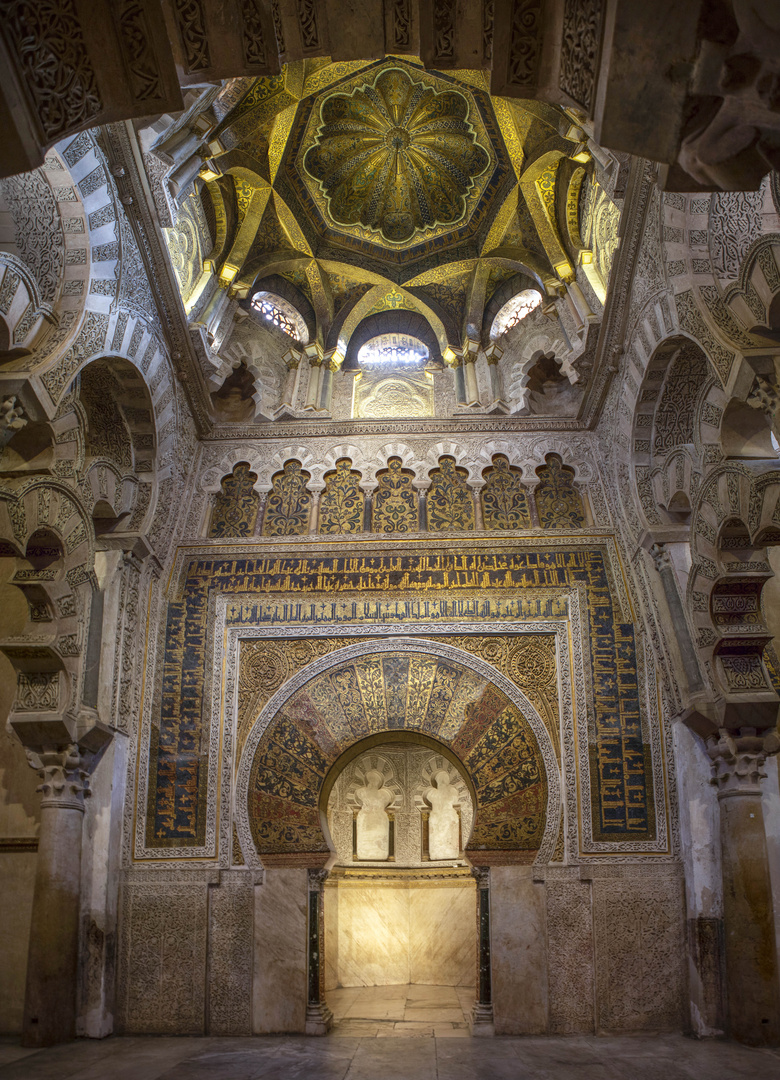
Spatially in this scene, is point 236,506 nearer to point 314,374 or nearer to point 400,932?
point 314,374

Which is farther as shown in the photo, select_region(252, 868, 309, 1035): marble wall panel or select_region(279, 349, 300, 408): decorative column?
select_region(279, 349, 300, 408): decorative column

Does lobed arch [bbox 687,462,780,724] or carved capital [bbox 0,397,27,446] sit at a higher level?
carved capital [bbox 0,397,27,446]

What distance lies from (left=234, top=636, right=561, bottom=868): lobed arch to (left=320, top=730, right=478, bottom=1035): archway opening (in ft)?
6.95

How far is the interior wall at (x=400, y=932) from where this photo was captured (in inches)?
429

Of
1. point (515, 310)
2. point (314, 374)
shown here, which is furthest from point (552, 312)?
point (314, 374)

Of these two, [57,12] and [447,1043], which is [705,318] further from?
[447,1043]

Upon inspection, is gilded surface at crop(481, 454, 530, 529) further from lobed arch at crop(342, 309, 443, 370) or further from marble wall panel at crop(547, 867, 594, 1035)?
marble wall panel at crop(547, 867, 594, 1035)

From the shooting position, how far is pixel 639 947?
7523mm

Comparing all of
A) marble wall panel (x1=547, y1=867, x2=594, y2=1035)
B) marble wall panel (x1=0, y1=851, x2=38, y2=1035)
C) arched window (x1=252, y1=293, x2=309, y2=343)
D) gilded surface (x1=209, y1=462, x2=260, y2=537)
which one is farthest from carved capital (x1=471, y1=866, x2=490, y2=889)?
arched window (x1=252, y1=293, x2=309, y2=343)

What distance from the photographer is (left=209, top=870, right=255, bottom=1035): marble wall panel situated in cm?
752

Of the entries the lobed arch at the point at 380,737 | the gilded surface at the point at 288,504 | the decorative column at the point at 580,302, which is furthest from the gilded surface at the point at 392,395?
the lobed arch at the point at 380,737

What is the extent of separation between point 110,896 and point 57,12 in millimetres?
7059

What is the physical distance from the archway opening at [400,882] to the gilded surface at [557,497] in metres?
3.42

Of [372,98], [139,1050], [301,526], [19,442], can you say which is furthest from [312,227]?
[139,1050]
